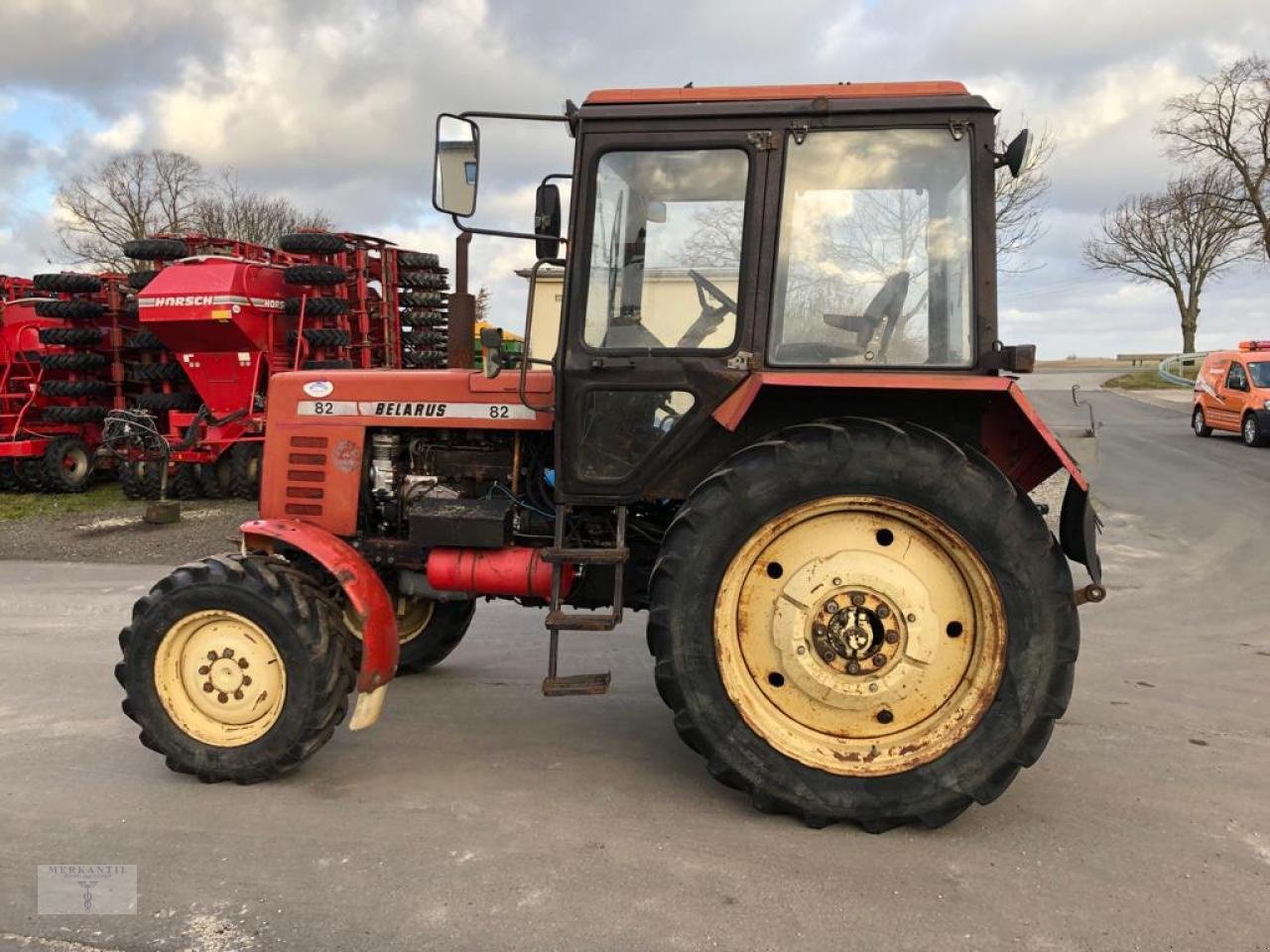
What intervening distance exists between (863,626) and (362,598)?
189 cm

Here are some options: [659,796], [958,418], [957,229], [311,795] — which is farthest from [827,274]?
[311,795]

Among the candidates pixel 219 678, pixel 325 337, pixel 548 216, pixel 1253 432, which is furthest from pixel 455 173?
pixel 1253 432

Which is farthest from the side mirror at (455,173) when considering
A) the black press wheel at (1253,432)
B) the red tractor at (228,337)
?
the black press wheel at (1253,432)

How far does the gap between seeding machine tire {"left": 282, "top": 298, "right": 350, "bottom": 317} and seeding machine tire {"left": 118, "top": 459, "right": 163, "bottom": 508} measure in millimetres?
2496

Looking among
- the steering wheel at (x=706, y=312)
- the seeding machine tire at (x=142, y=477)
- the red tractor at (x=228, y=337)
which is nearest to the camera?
the steering wheel at (x=706, y=312)

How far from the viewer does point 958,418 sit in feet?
11.3

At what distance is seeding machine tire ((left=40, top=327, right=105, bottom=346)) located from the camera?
1195cm

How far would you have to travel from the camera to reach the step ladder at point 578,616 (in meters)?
3.39

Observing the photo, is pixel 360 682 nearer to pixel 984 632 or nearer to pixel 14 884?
pixel 14 884

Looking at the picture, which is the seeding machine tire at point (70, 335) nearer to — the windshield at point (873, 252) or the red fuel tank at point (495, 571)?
the red fuel tank at point (495, 571)

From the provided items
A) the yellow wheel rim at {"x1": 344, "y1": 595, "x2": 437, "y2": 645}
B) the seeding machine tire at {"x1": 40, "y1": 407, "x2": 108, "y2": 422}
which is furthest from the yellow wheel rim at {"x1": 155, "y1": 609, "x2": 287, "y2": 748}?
the seeding machine tire at {"x1": 40, "y1": 407, "x2": 108, "y2": 422}

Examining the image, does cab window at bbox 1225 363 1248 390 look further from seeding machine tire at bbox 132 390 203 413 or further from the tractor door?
seeding machine tire at bbox 132 390 203 413

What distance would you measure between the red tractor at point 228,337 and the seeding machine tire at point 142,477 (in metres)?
0.01

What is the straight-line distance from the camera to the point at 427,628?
4875 mm
